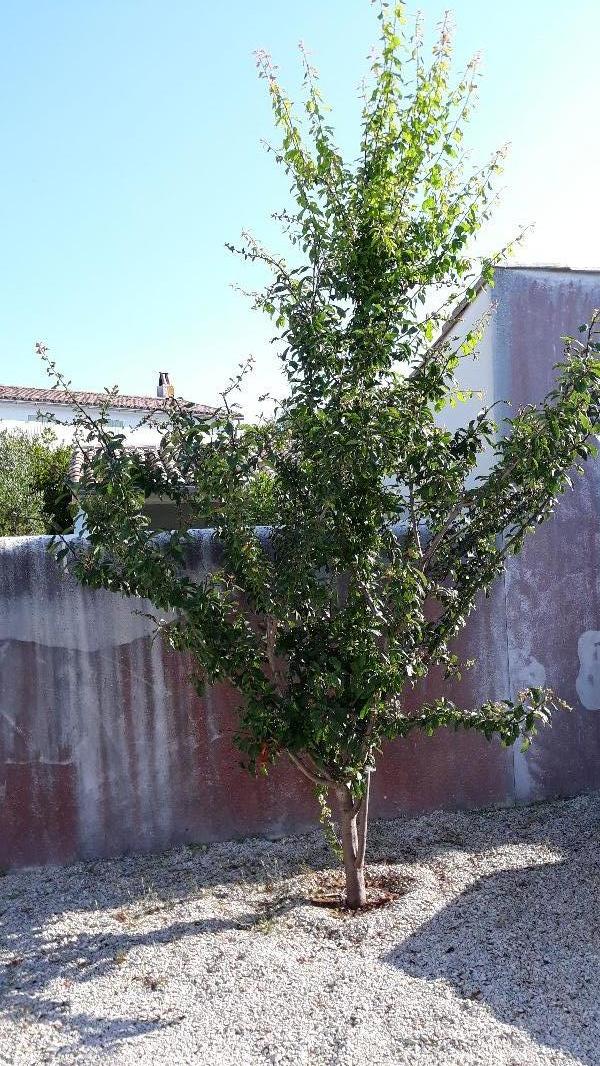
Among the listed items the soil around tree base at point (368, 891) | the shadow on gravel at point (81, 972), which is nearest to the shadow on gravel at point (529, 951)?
the soil around tree base at point (368, 891)

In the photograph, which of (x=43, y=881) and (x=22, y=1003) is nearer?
(x=22, y=1003)

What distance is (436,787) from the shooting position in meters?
5.69

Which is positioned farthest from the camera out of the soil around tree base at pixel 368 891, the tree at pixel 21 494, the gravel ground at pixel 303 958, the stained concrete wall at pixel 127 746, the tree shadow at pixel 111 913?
the tree at pixel 21 494

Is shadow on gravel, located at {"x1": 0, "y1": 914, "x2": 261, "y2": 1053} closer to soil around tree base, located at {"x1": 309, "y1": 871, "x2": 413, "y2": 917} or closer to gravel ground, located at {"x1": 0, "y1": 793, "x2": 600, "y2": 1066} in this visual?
gravel ground, located at {"x1": 0, "y1": 793, "x2": 600, "y2": 1066}

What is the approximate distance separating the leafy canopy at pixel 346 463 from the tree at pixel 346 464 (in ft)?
0.03

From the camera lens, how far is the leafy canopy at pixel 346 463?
3996 mm

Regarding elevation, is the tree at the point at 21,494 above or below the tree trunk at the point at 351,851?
above

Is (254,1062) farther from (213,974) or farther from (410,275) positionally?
(410,275)

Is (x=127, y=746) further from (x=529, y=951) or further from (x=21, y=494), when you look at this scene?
(x=21, y=494)

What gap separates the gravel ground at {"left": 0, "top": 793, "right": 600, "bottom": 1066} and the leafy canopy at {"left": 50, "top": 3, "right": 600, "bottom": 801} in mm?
769

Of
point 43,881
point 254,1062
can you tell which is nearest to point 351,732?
point 254,1062

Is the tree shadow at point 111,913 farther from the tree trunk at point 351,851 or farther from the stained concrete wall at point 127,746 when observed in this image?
the tree trunk at point 351,851

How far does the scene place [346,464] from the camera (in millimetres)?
3871

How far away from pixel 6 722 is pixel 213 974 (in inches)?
79.6
